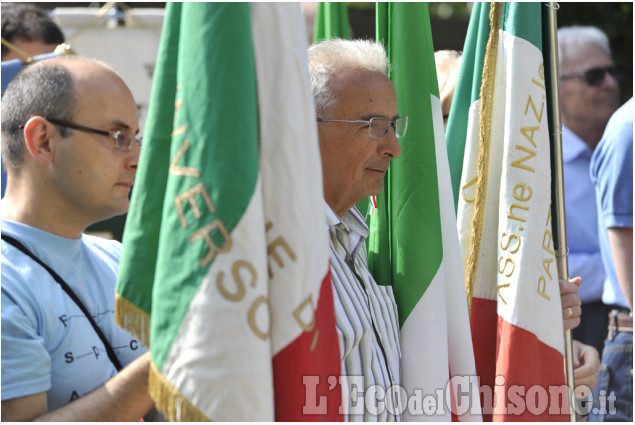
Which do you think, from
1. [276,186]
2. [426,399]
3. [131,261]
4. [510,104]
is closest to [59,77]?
[131,261]

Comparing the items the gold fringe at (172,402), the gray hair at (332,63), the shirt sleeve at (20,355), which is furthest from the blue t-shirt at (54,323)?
the gray hair at (332,63)

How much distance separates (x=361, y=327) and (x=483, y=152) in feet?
3.41

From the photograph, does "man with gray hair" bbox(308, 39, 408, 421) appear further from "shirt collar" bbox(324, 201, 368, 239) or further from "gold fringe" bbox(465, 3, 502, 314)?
"gold fringe" bbox(465, 3, 502, 314)

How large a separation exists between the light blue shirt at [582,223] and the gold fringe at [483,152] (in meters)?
1.78

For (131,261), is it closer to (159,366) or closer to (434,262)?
(159,366)

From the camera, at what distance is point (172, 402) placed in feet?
5.49

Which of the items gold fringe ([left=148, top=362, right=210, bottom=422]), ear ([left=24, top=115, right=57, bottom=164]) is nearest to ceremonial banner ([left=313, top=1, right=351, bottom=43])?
ear ([left=24, top=115, right=57, bottom=164])

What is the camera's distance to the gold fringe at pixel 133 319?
1.85 meters

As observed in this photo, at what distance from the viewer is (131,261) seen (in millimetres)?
1881

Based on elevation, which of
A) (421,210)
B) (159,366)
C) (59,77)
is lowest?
(159,366)

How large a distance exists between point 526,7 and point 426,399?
149 cm

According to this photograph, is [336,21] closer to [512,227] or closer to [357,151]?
[512,227]

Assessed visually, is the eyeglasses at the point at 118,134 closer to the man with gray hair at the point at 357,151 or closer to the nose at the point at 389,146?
the man with gray hair at the point at 357,151

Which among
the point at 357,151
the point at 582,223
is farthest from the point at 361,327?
the point at 582,223
